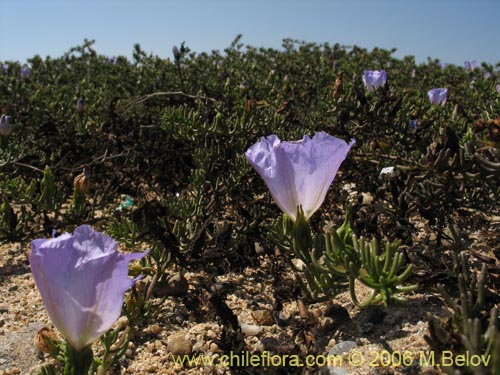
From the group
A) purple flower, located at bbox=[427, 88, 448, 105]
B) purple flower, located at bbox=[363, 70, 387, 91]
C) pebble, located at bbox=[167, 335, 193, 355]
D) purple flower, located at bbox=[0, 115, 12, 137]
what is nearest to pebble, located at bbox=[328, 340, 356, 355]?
pebble, located at bbox=[167, 335, 193, 355]

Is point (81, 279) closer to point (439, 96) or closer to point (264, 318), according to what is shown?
point (264, 318)

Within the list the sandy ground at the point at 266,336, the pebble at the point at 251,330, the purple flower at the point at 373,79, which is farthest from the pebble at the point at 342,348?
the purple flower at the point at 373,79

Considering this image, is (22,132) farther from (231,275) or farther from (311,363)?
(311,363)

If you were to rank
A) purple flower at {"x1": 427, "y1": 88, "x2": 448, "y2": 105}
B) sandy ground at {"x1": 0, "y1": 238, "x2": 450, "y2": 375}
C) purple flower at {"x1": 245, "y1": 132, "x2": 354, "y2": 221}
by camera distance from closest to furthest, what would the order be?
1. purple flower at {"x1": 245, "y1": 132, "x2": 354, "y2": 221}
2. sandy ground at {"x1": 0, "y1": 238, "x2": 450, "y2": 375}
3. purple flower at {"x1": 427, "y1": 88, "x2": 448, "y2": 105}

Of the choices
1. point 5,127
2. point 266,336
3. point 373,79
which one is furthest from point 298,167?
point 5,127

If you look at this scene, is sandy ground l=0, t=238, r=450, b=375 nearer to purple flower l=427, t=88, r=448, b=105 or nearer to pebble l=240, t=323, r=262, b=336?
pebble l=240, t=323, r=262, b=336

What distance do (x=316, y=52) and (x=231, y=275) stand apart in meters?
4.21

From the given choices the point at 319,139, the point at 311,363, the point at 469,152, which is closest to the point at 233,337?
the point at 311,363

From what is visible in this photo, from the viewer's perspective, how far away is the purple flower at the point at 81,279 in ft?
3.11

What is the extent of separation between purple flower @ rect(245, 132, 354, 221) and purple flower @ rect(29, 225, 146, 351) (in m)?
0.44

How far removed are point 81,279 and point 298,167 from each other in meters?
0.59

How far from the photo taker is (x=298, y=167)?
4.17ft

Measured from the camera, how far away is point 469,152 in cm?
149

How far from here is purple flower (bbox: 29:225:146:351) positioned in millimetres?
949
